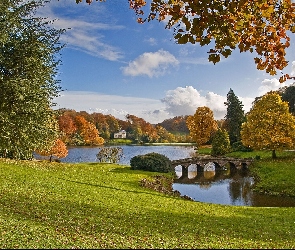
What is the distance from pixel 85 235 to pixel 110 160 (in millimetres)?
44556

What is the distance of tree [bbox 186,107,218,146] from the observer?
7369 cm

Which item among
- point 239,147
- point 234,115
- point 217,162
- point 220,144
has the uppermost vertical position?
point 234,115

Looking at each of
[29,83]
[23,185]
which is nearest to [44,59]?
[29,83]

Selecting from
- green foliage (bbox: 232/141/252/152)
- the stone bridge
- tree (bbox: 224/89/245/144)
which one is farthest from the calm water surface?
tree (bbox: 224/89/245/144)

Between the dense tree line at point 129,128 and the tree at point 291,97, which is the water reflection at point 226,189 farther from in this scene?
the dense tree line at point 129,128

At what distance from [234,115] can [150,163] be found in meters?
47.4

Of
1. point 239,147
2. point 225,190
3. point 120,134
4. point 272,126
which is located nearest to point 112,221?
point 225,190

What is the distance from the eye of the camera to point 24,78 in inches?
750

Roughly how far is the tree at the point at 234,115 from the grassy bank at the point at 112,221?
57.4m

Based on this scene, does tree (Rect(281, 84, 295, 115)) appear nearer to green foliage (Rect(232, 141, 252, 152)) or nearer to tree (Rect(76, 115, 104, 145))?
green foliage (Rect(232, 141, 252, 152))

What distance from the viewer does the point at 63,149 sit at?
46.2 meters

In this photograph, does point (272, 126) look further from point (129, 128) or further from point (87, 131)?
point (129, 128)

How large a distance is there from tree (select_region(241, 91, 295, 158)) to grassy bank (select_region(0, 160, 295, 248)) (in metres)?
28.4

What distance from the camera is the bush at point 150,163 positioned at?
40438mm
